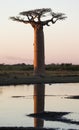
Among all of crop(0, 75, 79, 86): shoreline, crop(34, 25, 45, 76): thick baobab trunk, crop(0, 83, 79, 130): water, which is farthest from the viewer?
crop(34, 25, 45, 76): thick baobab trunk

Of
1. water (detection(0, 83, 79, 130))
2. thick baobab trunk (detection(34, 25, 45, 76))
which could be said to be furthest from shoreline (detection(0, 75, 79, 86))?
water (detection(0, 83, 79, 130))

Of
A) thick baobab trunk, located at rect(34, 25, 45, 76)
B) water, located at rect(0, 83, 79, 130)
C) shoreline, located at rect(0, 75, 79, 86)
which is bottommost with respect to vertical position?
water, located at rect(0, 83, 79, 130)

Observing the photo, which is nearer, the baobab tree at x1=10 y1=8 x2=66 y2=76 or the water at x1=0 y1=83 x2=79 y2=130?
the water at x1=0 y1=83 x2=79 y2=130

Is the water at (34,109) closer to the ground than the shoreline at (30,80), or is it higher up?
closer to the ground

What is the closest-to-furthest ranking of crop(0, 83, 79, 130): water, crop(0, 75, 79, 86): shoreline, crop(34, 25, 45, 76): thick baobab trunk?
1. crop(0, 83, 79, 130): water
2. crop(0, 75, 79, 86): shoreline
3. crop(34, 25, 45, 76): thick baobab trunk

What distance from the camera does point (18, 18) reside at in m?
52.0

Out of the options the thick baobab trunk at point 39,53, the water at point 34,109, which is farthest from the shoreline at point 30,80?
the water at point 34,109

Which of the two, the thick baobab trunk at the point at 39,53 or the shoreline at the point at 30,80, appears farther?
the thick baobab trunk at the point at 39,53

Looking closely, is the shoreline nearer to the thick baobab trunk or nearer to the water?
the thick baobab trunk

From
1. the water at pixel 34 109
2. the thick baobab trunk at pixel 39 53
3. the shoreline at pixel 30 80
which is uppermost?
the thick baobab trunk at pixel 39 53

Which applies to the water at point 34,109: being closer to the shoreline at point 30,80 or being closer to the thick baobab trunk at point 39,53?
the shoreline at point 30,80

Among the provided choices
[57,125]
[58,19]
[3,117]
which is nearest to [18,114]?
[3,117]

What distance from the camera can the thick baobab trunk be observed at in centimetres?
5241

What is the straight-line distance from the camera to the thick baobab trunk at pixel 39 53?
172ft
